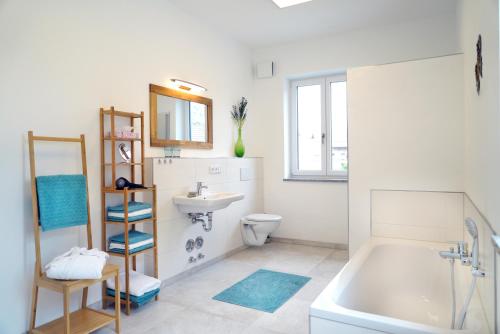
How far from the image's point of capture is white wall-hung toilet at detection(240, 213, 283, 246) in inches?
153

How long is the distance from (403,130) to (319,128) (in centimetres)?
169

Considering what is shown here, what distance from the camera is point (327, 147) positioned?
4.32m

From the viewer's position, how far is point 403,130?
274 centimetres

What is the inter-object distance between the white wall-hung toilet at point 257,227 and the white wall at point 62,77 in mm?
1119

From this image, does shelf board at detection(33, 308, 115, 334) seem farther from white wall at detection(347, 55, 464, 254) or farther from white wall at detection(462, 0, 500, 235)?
white wall at detection(462, 0, 500, 235)

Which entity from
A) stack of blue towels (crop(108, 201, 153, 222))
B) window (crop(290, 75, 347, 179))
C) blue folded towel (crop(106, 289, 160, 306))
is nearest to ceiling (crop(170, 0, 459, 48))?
window (crop(290, 75, 347, 179))

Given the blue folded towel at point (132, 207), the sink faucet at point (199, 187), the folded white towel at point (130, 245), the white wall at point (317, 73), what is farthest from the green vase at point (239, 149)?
the folded white towel at point (130, 245)

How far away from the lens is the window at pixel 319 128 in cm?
425

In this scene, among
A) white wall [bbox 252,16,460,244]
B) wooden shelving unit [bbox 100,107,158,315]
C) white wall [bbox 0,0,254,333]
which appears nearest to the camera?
white wall [bbox 0,0,254,333]

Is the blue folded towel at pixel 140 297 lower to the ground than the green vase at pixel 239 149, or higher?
lower

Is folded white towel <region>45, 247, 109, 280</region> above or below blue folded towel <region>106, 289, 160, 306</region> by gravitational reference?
above

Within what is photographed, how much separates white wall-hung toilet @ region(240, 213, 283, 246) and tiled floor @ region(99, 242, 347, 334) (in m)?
0.29

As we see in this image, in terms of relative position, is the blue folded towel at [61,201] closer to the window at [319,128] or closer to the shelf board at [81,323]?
the shelf board at [81,323]

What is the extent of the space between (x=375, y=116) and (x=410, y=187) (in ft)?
2.08
